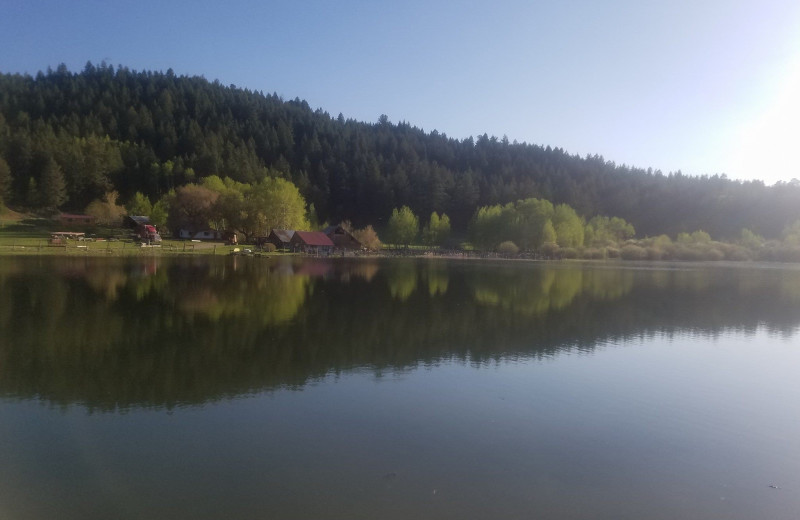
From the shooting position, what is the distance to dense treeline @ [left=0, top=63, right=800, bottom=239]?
8869cm

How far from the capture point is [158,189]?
8944 cm

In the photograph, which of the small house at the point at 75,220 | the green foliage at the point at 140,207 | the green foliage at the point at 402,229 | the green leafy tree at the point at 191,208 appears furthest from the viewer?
the green foliage at the point at 402,229

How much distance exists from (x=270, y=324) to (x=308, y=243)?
52.5 m

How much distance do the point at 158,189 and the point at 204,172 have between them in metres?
7.75

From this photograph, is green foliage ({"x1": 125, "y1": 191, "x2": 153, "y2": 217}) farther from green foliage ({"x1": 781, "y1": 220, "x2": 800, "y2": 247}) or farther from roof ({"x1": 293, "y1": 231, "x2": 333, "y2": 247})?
green foliage ({"x1": 781, "y1": 220, "x2": 800, "y2": 247})

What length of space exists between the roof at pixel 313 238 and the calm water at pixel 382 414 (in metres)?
48.6

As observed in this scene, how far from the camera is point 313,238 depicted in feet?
232

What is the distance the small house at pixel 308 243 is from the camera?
69125 mm

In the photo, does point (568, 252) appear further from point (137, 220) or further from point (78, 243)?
point (78, 243)

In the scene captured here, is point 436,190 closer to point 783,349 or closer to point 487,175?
point 487,175

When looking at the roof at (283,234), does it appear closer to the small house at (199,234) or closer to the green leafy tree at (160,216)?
the small house at (199,234)

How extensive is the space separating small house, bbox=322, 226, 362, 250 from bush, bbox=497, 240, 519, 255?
2040cm

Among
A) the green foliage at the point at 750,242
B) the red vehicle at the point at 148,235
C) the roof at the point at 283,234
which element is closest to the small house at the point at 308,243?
the roof at the point at 283,234

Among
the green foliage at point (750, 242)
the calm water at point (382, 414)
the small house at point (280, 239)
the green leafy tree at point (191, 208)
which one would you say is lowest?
the calm water at point (382, 414)
